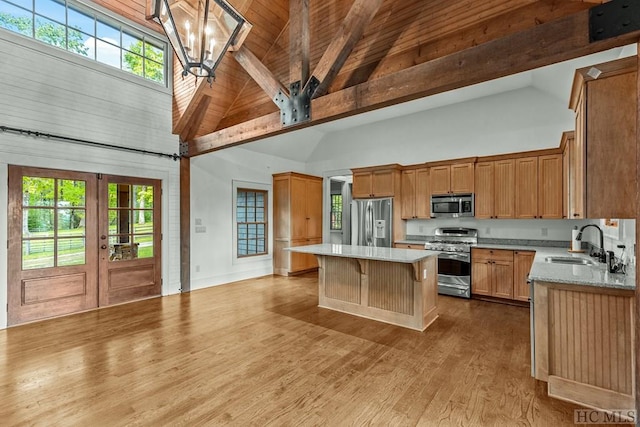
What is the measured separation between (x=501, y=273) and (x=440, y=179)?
1.94 meters

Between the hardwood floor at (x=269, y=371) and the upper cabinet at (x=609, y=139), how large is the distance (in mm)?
1517

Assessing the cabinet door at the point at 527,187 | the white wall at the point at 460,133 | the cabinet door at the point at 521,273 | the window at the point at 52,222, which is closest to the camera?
the window at the point at 52,222

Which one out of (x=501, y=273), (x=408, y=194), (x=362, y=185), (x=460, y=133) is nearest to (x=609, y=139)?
(x=501, y=273)

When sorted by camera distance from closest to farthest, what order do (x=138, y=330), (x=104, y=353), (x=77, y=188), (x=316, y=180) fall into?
(x=104, y=353)
(x=138, y=330)
(x=77, y=188)
(x=316, y=180)

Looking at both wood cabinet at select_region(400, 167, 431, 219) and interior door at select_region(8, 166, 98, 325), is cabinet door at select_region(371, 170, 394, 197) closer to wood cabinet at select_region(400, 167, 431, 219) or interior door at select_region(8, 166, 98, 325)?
wood cabinet at select_region(400, 167, 431, 219)

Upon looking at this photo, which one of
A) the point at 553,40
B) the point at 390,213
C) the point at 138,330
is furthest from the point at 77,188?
the point at 553,40

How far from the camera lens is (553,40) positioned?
213cm

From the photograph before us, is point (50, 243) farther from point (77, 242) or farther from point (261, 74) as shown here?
point (261, 74)

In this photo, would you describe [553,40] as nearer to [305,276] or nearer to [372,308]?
[372,308]

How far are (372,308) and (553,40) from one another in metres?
3.29

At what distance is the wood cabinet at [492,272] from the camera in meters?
4.66

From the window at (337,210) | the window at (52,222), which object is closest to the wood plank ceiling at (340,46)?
the window at (52,222)

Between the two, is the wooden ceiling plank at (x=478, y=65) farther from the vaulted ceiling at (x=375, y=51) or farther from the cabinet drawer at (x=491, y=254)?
the cabinet drawer at (x=491, y=254)

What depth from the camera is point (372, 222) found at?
625 cm
